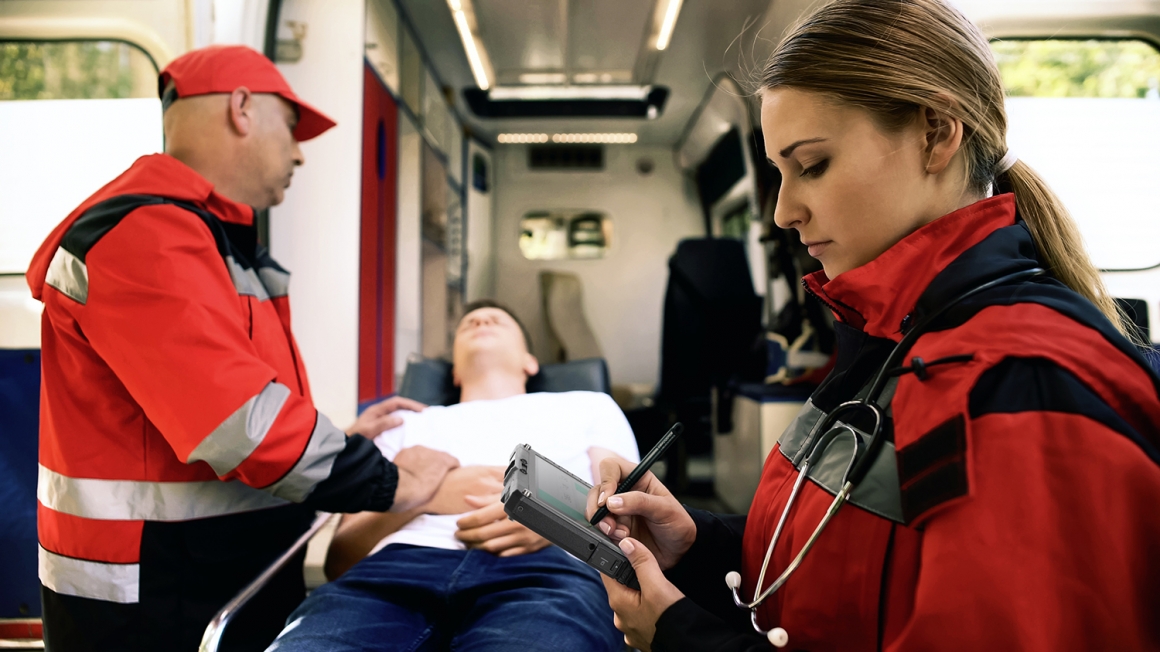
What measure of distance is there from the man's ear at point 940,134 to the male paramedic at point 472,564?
1.15m

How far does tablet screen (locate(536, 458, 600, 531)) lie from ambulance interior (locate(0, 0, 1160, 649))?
803 mm

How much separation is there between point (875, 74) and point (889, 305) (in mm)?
298

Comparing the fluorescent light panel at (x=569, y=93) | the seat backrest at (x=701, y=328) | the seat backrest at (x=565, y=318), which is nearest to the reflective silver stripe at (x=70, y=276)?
the seat backrest at (x=701, y=328)

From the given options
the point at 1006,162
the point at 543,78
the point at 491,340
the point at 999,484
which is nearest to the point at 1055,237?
the point at 1006,162

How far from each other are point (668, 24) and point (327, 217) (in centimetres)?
253

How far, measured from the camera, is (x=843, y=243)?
0.88 meters

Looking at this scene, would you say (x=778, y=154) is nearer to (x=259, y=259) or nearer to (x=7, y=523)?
(x=259, y=259)

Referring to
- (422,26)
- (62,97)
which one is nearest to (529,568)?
(62,97)

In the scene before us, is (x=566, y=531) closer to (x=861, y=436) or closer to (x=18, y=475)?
(x=861, y=436)

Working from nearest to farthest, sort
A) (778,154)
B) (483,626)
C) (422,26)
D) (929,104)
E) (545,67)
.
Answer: (929,104) < (778,154) < (483,626) < (422,26) < (545,67)

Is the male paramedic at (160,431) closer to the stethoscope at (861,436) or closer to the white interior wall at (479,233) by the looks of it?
the stethoscope at (861,436)

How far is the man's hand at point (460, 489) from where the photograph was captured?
5.98 ft

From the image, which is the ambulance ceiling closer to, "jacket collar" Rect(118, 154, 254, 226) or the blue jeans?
"jacket collar" Rect(118, 154, 254, 226)

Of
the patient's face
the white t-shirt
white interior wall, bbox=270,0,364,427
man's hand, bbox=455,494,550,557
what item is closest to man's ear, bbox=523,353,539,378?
the patient's face
